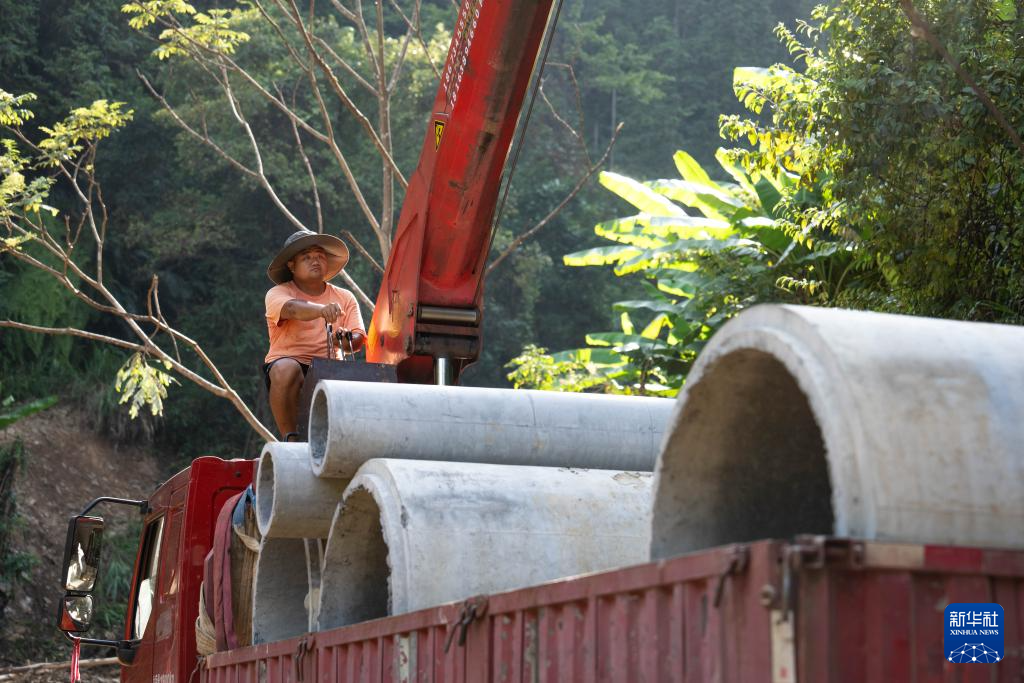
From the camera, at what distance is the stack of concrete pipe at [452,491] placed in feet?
12.3

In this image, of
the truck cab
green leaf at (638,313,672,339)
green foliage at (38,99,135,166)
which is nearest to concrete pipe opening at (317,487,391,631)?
the truck cab

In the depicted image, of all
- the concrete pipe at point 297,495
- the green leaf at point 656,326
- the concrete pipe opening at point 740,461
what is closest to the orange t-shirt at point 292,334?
the concrete pipe at point 297,495

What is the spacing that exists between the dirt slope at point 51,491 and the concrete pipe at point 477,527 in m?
16.2

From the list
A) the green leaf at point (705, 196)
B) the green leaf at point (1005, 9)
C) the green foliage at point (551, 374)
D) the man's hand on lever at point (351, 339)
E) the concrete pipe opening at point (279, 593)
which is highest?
the green leaf at point (705, 196)

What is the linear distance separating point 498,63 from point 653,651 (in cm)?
392

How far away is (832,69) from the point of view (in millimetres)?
10133

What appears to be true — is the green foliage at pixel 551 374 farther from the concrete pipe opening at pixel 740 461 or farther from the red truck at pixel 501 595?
the concrete pipe opening at pixel 740 461

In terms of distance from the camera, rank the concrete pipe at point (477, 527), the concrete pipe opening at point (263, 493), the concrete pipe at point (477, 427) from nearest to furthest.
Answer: the concrete pipe at point (477, 527), the concrete pipe at point (477, 427), the concrete pipe opening at point (263, 493)

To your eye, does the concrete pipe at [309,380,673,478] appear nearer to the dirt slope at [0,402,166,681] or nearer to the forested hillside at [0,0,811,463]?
the dirt slope at [0,402,166,681]

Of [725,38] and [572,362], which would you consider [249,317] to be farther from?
[725,38]

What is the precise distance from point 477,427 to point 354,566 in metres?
0.61

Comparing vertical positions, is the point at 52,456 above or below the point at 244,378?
below

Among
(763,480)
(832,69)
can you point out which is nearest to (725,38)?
(832,69)

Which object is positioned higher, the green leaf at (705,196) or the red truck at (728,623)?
the green leaf at (705,196)
